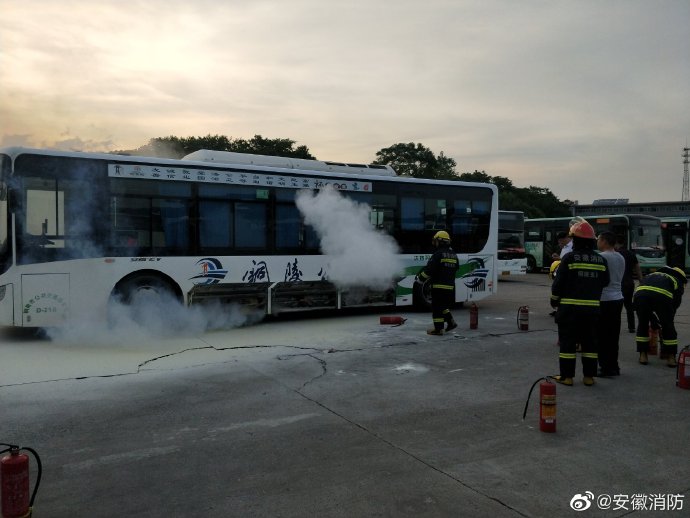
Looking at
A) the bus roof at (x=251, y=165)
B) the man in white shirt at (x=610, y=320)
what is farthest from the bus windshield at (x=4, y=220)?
the man in white shirt at (x=610, y=320)

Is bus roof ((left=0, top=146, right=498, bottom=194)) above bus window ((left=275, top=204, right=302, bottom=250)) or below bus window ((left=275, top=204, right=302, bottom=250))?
above

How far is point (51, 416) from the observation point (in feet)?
17.2

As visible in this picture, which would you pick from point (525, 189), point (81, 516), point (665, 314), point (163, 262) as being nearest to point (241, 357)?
point (163, 262)

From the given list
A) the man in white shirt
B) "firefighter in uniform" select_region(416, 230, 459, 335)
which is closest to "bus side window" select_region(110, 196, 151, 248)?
"firefighter in uniform" select_region(416, 230, 459, 335)

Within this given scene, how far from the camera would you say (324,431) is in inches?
190

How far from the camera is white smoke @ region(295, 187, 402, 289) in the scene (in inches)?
435

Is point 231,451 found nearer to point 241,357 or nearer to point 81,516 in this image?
point 81,516

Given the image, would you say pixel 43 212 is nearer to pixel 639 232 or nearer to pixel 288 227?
pixel 288 227

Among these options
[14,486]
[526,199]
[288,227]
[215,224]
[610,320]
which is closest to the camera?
[14,486]

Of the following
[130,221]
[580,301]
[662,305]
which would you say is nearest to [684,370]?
[662,305]

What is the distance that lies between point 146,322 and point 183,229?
175 cm

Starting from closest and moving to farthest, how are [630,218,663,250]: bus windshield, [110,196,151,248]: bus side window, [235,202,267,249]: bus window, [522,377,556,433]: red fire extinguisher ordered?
[522,377,556,433]: red fire extinguisher
[110,196,151,248]: bus side window
[235,202,267,249]: bus window
[630,218,663,250]: bus windshield

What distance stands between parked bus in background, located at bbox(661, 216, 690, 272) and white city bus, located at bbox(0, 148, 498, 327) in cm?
2011

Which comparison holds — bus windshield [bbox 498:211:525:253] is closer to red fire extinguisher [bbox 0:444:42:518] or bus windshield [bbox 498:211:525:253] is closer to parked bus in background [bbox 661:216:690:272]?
parked bus in background [bbox 661:216:690:272]
